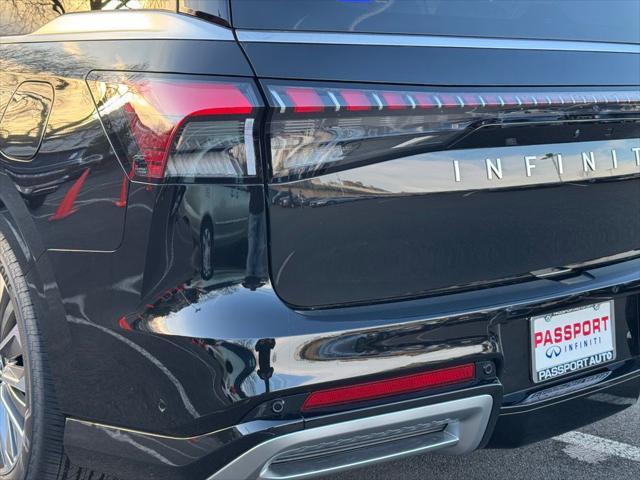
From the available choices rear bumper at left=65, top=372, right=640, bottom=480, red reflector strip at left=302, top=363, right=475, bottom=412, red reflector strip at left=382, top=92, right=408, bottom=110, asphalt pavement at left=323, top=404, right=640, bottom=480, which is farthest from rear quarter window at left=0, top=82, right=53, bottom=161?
asphalt pavement at left=323, top=404, right=640, bottom=480

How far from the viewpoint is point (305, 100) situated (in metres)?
1.68

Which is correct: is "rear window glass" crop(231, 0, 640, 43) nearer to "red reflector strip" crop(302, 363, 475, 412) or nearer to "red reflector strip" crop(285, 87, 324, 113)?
"red reflector strip" crop(285, 87, 324, 113)

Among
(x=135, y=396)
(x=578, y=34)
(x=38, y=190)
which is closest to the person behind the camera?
(x=135, y=396)

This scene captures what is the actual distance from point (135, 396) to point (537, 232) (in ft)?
3.70

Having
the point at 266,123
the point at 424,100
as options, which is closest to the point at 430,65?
the point at 424,100

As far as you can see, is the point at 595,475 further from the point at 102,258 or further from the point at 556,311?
the point at 102,258

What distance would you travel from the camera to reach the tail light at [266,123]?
1.64 meters

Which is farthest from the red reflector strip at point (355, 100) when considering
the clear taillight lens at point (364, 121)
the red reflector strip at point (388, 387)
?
the red reflector strip at point (388, 387)

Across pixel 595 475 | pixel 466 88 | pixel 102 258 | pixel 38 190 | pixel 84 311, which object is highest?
pixel 466 88

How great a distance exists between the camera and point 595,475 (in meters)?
2.67

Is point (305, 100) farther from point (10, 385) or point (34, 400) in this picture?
point (10, 385)

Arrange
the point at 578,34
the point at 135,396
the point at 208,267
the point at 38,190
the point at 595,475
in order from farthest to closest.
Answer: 1. the point at 595,475
2. the point at 578,34
3. the point at 38,190
4. the point at 135,396
5. the point at 208,267

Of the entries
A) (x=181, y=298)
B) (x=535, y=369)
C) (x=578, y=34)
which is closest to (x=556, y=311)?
(x=535, y=369)

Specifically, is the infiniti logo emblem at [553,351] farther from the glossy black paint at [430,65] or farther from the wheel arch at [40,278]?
the wheel arch at [40,278]
